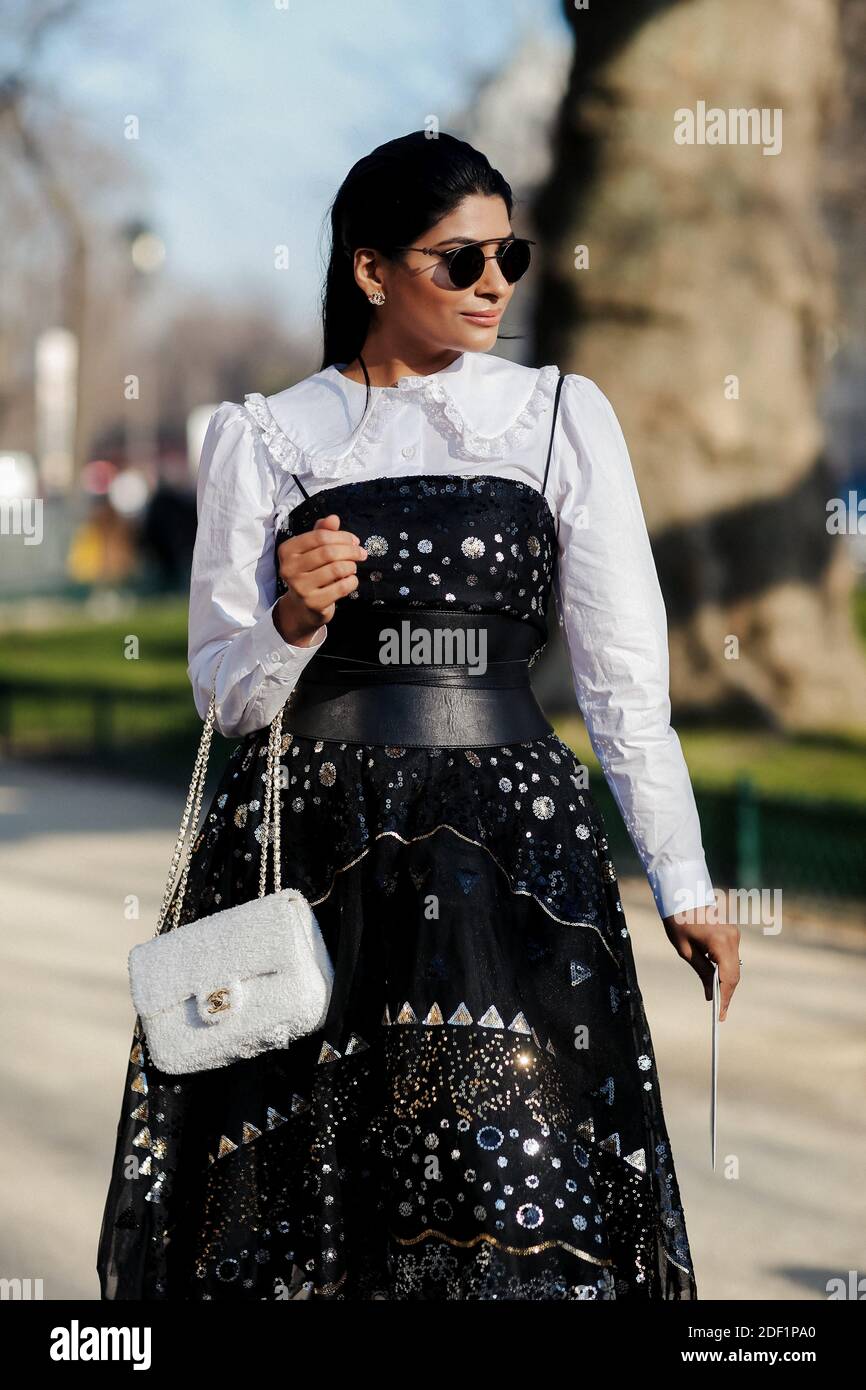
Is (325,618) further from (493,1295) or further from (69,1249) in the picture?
(69,1249)

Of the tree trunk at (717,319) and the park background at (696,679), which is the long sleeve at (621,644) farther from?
the tree trunk at (717,319)

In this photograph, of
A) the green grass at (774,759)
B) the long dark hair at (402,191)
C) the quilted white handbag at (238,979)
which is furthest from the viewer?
the green grass at (774,759)

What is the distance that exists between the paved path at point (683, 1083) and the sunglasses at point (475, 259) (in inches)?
96.2

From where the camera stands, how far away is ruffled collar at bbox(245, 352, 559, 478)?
2973 mm

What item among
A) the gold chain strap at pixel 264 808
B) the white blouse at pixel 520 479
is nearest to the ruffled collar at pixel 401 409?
the white blouse at pixel 520 479

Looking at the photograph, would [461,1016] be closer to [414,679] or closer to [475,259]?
[414,679]

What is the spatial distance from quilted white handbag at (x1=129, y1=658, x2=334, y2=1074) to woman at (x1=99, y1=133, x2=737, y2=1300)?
2.1 inches

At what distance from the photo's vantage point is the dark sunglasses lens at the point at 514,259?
2893 millimetres

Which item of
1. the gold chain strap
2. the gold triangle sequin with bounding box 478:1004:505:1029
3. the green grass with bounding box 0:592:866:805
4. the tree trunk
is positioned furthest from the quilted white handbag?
the tree trunk

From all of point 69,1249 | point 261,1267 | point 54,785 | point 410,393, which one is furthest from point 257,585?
point 54,785

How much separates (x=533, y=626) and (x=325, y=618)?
0.41 m

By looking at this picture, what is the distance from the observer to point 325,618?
9.05 feet

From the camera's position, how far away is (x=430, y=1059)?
9.09ft

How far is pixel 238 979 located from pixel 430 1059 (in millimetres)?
303
